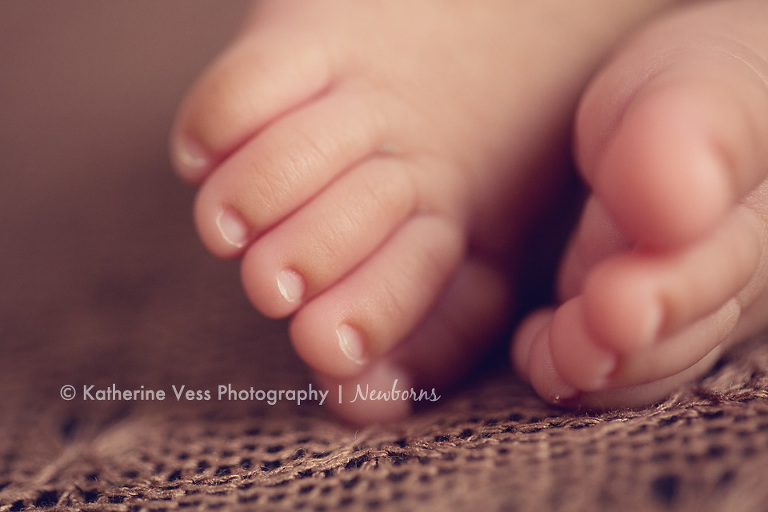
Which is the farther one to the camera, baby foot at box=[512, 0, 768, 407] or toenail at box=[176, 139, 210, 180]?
toenail at box=[176, 139, 210, 180]

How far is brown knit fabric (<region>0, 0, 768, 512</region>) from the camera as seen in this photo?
26cm

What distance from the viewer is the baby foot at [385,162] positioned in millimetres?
405

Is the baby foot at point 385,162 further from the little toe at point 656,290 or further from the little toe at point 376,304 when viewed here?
the little toe at point 656,290

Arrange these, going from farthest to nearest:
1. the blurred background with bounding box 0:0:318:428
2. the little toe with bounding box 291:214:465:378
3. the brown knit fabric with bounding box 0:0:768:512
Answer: the blurred background with bounding box 0:0:318:428
the little toe with bounding box 291:214:465:378
the brown knit fabric with bounding box 0:0:768:512

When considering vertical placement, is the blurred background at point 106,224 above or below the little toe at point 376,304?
above

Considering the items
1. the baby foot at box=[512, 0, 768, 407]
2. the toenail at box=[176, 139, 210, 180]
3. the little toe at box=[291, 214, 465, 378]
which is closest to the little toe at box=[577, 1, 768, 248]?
the baby foot at box=[512, 0, 768, 407]

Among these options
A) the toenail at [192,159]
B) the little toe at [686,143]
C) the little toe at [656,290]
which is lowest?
the little toe at [656,290]

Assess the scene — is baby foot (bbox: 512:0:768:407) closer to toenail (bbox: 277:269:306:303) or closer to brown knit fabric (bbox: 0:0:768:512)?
brown knit fabric (bbox: 0:0:768:512)

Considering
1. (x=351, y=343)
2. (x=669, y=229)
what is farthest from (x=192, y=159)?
(x=669, y=229)

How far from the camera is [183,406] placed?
1.45 feet

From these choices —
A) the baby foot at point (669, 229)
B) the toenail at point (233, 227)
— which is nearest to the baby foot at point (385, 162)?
the toenail at point (233, 227)

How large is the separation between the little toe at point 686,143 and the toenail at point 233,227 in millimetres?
221

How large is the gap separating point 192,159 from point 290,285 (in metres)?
0.13

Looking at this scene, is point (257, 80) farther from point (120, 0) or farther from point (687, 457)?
point (120, 0)
